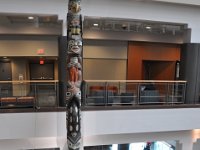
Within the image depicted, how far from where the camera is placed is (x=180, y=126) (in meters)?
5.26

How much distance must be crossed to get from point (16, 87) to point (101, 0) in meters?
4.10

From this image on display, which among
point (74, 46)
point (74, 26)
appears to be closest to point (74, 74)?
point (74, 46)

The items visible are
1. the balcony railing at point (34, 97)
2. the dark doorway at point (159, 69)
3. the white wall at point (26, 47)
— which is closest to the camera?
the balcony railing at point (34, 97)

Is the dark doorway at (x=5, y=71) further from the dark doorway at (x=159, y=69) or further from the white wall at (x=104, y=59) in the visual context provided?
the dark doorway at (x=159, y=69)

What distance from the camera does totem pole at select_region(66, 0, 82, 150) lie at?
3436 millimetres

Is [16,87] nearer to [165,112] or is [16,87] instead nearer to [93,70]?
[93,70]

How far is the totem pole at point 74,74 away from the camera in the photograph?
3436mm

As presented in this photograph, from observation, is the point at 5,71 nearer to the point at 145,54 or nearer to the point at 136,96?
the point at 136,96

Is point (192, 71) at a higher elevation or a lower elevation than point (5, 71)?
higher

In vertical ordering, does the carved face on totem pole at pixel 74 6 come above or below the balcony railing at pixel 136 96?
above

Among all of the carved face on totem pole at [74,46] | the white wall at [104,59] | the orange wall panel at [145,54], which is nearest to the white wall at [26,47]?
the white wall at [104,59]

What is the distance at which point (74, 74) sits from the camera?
138 inches

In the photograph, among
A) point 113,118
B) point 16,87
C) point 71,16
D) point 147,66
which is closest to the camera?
point 71,16

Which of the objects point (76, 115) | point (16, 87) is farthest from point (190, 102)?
point (16, 87)
